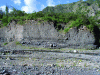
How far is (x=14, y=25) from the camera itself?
40.8 feet

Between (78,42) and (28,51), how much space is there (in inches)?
195

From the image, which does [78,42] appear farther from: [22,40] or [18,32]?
[18,32]

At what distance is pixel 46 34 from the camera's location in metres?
11.0

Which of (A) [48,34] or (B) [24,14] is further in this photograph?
(B) [24,14]

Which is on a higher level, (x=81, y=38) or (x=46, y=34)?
(x=46, y=34)

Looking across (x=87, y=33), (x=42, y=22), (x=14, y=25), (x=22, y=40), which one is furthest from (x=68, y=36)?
(x=14, y=25)

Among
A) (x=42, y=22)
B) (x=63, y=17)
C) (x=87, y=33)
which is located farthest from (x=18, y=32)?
(x=87, y=33)

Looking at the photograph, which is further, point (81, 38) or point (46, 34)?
point (46, 34)

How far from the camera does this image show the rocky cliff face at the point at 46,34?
10.3 metres

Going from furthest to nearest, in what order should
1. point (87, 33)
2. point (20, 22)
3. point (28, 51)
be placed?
point (20, 22), point (87, 33), point (28, 51)

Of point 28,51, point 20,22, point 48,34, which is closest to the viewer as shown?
point 28,51

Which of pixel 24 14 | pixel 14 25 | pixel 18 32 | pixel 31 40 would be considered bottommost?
pixel 31 40

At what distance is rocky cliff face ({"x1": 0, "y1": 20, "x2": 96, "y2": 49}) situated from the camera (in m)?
10.3

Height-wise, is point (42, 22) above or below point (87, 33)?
above
